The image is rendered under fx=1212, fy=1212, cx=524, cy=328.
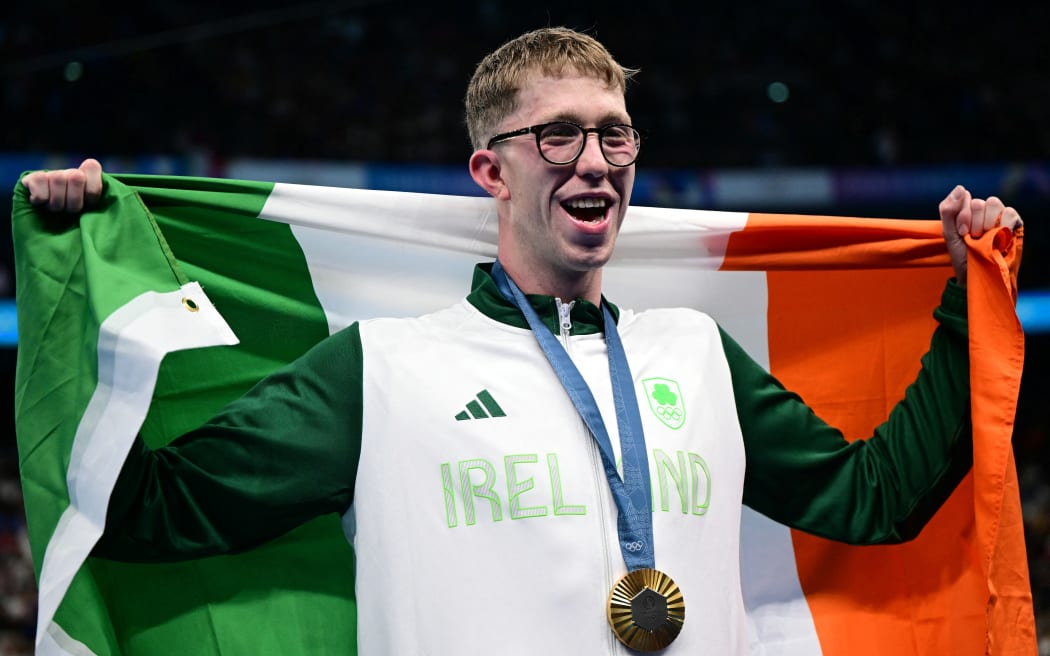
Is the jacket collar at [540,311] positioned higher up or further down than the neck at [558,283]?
further down

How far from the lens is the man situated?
2232 millimetres

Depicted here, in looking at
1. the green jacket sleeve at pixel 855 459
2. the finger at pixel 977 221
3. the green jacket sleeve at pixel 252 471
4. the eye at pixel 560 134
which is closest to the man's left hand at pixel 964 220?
the finger at pixel 977 221

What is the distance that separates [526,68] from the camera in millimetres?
2549

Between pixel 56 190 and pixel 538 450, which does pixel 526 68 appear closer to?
pixel 538 450

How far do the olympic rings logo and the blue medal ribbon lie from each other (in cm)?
5

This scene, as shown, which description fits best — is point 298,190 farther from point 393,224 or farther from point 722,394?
point 722,394

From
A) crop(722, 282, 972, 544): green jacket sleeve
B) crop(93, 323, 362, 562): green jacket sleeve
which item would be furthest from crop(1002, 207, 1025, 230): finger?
crop(93, 323, 362, 562): green jacket sleeve

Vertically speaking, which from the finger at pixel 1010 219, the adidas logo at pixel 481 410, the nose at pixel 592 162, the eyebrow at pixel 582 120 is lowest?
the adidas logo at pixel 481 410

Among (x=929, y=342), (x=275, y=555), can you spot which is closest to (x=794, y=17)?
(x=929, y=342)

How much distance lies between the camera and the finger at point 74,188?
2.37 meters

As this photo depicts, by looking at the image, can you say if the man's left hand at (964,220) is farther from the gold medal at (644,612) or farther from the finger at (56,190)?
the finger at (56,190)

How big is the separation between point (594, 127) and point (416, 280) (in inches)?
26.4

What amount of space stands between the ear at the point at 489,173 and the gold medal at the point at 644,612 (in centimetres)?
87

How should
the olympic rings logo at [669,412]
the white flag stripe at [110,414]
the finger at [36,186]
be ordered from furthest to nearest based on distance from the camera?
the olympic rings logo at [669,412] < the finger at [36,186] < the white flag stripe at [110,414]
